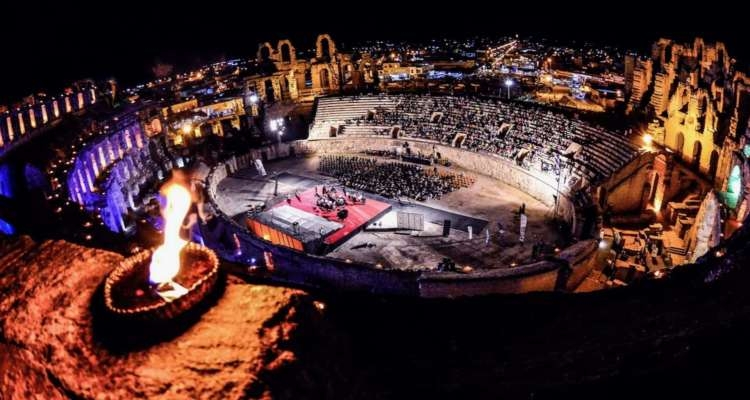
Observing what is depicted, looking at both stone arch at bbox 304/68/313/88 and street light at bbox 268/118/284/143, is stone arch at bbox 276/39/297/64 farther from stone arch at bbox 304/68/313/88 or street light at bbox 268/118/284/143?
street light at bbox 268/118/284/143

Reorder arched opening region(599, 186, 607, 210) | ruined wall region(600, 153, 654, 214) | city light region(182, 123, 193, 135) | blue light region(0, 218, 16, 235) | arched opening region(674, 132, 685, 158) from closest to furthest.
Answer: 1. blue light region(0, 218, 16, 235)
2. ruined wall region(600, 153, 654, 214)
3. arched opening region(599, 186, 607, 210)
4. arched opening region(674, 132, 685, 158)
5. city light region(182, 123, 193, 135)

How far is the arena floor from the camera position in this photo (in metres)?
26.8

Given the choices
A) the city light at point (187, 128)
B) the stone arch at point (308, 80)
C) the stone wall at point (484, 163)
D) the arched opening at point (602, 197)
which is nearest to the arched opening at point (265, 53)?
the stone arch at point (308, 80)

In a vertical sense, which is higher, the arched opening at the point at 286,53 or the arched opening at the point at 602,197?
the arched opening at the point at 286,53

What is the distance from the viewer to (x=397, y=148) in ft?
140

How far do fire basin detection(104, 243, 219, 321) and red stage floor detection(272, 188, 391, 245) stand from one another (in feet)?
67.9

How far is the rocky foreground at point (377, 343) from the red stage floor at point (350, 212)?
736 inches

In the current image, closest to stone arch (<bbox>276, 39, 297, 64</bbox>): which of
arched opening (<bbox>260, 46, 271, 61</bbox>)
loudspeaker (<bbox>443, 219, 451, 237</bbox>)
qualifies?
arched opening (<bbox>260, 46, 271, 61</bbox>)

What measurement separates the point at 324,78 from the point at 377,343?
45.6 metres

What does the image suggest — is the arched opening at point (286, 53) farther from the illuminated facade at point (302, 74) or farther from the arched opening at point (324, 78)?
the arched opening at point (324, 78)

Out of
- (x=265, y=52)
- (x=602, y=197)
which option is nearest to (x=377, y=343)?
(x=602, y=197)

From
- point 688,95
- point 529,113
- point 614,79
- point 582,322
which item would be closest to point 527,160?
point 529,113

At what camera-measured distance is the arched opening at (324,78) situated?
167 feet

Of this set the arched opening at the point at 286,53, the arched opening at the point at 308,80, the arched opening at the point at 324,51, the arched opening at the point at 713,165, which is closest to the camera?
the arched opening at the point at 713,165
